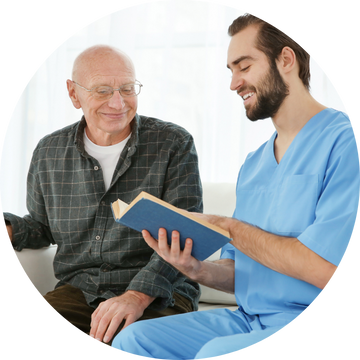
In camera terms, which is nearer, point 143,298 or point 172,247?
point 172,247

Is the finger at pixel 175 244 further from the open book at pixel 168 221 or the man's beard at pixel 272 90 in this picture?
the man's beard at pixel 272 90

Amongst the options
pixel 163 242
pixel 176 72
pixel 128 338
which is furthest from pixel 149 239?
pixel 176 72

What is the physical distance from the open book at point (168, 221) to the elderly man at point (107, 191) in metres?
0.21

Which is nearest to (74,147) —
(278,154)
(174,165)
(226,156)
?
(174,165)

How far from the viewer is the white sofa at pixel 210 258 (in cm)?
94

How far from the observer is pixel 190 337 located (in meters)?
0.74

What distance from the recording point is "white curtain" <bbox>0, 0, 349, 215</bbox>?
2.93 ft

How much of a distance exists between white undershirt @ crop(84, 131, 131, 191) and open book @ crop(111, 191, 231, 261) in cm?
24

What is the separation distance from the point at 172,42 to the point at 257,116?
0.31m

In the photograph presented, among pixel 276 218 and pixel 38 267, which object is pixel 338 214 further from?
pixel 38 267

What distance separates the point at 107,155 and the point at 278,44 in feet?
1.60

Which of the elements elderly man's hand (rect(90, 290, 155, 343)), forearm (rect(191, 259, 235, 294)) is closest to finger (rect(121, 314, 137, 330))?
elderly man's hand (rect(90, 290, 155, 343))

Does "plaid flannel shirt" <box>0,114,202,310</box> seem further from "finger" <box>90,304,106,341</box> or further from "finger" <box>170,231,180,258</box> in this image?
"finger" <box>170,231,180,258</box>

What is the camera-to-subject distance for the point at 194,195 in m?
0.89
